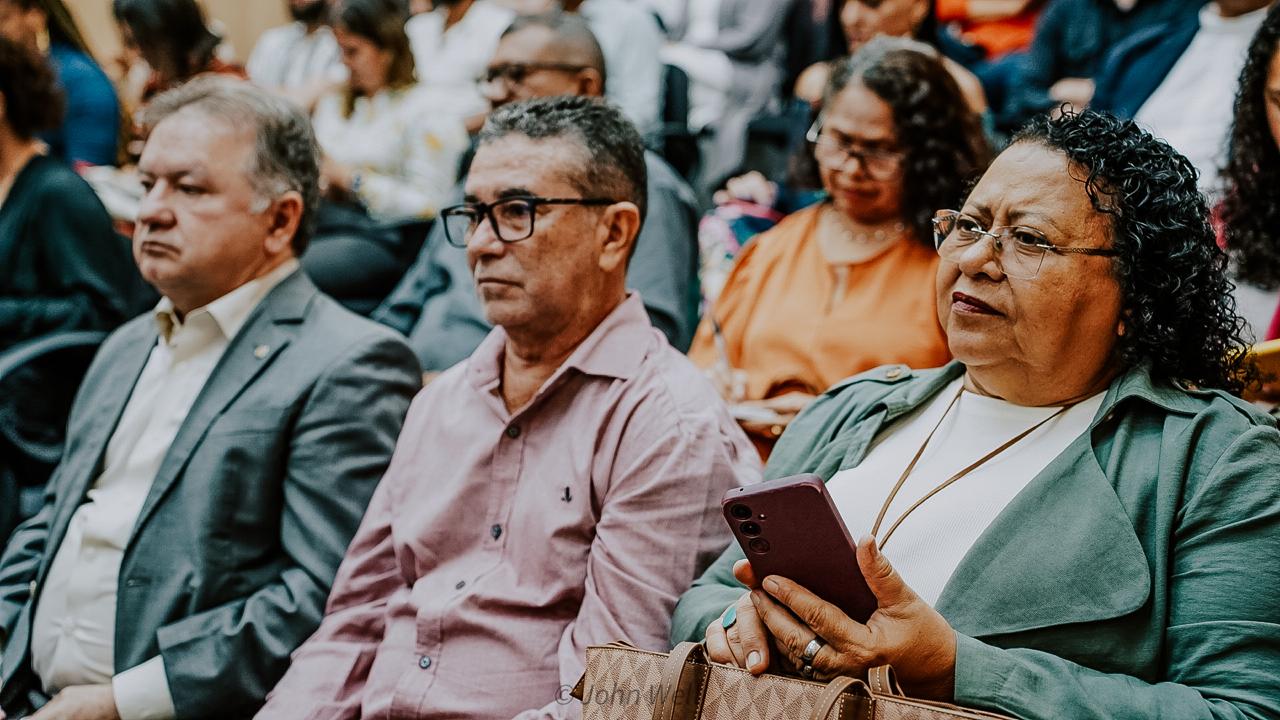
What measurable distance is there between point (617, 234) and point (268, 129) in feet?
2.99

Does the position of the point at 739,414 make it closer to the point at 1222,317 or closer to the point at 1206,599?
the point at 1222,317

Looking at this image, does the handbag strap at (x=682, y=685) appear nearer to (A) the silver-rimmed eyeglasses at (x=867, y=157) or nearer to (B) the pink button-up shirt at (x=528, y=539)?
(B) the pink button-up shirt at (x=528, y=539)

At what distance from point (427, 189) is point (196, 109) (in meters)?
1.50

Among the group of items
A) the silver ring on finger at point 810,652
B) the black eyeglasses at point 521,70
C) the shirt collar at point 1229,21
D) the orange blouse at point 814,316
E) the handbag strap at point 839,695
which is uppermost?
the shirt collar at point 1229,21

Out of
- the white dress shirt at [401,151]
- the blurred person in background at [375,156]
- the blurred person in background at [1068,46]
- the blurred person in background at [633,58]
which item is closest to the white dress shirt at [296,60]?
the blurred person in background at [375,156]

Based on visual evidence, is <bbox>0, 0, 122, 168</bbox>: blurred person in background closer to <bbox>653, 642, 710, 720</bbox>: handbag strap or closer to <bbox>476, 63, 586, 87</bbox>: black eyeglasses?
<bbox>476, 63, 586, 87</bbox>: black eyeglasses

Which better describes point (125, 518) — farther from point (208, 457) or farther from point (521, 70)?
point (521, 70)

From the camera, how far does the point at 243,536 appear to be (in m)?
2.39

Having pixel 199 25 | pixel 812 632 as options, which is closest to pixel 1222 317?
pixel 812 632

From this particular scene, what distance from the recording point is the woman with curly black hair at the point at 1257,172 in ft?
8.24

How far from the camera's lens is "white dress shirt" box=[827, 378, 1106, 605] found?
173 centimetres

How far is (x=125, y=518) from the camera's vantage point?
8.18ft

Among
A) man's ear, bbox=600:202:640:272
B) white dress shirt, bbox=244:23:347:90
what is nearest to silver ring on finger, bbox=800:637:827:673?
man's ear, bbox=600:202:640:272

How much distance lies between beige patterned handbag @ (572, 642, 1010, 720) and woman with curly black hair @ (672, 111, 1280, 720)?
4cm
